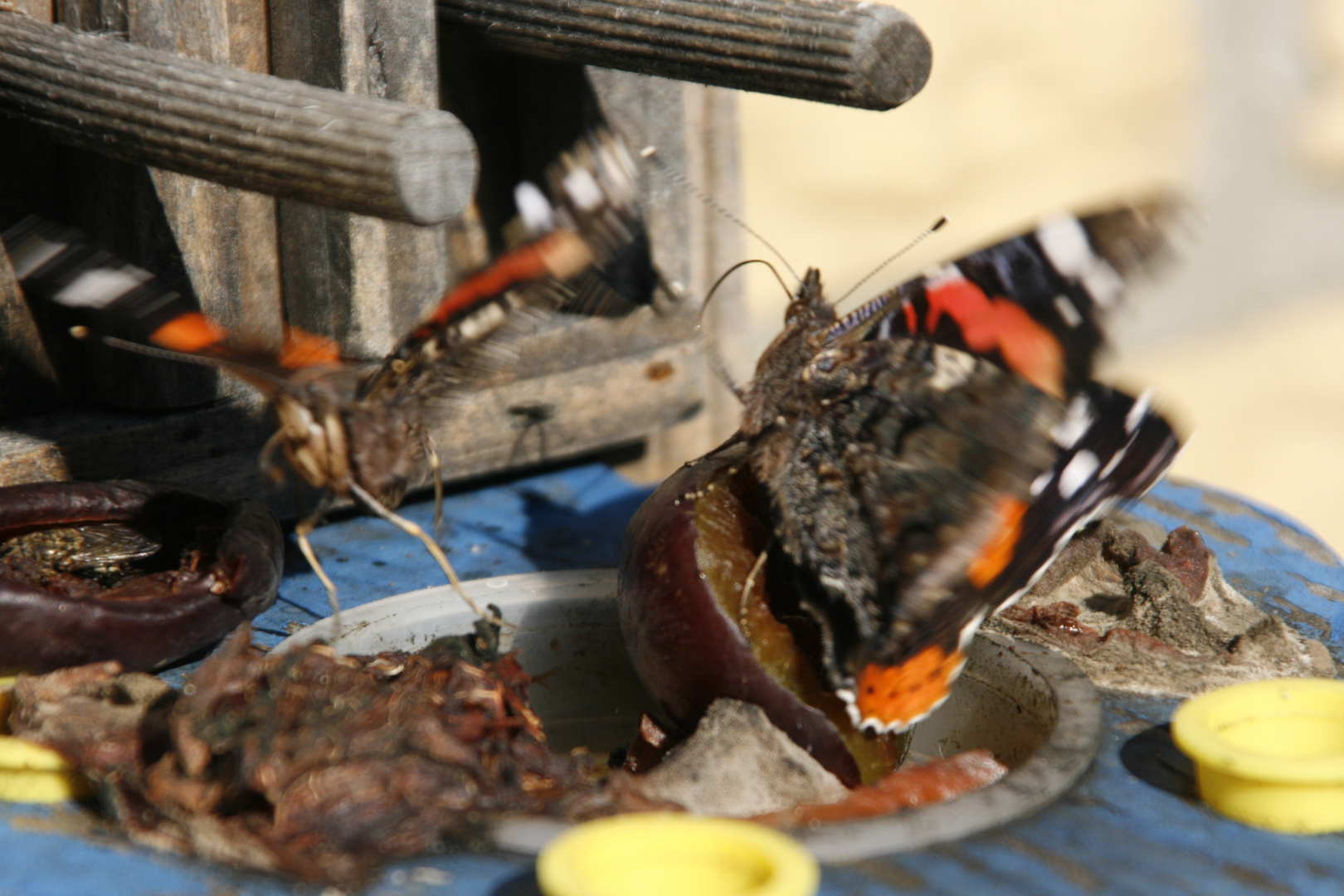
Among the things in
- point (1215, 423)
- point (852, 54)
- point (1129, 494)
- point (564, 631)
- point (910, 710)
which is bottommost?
point (1215, 423)

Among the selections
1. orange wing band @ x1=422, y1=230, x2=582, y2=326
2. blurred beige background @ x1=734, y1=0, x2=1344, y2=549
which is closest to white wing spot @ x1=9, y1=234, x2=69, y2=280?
orange wing band @ x1=422, y1=230, x2=582, y2=326

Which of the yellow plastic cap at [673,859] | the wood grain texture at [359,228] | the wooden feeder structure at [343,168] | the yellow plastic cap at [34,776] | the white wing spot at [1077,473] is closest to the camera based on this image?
the yellow plastic cap at [673,859]

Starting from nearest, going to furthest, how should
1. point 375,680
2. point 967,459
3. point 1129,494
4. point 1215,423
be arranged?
point 375,680 → point 967,459 → point 1129,494 → point 1215,423

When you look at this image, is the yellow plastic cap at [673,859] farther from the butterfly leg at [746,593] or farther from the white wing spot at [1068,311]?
the white wing spot at [1068,311]

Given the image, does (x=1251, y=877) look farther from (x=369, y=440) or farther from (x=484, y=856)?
(x=369, y=440)

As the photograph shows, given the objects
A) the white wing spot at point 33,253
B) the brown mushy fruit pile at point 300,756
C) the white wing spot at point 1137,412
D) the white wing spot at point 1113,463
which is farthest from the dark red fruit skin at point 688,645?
the white wing spot at point 33,253

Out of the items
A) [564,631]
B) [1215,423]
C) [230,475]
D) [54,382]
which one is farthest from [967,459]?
[1215,423]

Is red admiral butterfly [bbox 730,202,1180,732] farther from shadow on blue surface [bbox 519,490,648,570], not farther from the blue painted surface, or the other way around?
shadow on blue surface [bbox 519,490,648,570]
